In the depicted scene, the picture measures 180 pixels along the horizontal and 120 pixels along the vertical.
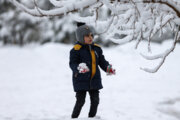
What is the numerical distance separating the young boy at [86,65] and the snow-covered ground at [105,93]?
381mm

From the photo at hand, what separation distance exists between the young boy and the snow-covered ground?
38 cm

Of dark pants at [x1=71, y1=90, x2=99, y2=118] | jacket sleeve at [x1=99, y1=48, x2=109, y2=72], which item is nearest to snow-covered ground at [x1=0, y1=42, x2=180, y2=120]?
dark pants at [x1=71, y1=90, x2=99, y2=118]

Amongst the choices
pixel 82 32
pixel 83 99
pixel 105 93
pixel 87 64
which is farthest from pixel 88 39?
pixel 105 93

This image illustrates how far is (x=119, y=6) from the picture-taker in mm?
2910

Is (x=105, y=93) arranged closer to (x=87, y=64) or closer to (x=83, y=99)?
(x=83, y=99)

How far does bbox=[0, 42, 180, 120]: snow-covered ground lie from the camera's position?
17.1ft

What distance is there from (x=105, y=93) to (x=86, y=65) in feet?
11.7

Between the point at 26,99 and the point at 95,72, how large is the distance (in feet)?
11.2

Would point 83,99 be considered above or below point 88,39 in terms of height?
below

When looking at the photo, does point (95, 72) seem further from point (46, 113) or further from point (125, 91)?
point (125, 91)

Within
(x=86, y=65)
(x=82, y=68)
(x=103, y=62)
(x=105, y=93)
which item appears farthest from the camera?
(x=105, y=93)

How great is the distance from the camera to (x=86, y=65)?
12.2 feet

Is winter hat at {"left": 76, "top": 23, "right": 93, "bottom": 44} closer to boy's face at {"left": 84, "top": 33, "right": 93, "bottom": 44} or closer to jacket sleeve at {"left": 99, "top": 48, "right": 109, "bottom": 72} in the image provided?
boy's face at {"left": 84, "top": 33, "right": 93, "bottom": 44}

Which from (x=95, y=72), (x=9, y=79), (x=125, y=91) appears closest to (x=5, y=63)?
(x=9, y=79)
